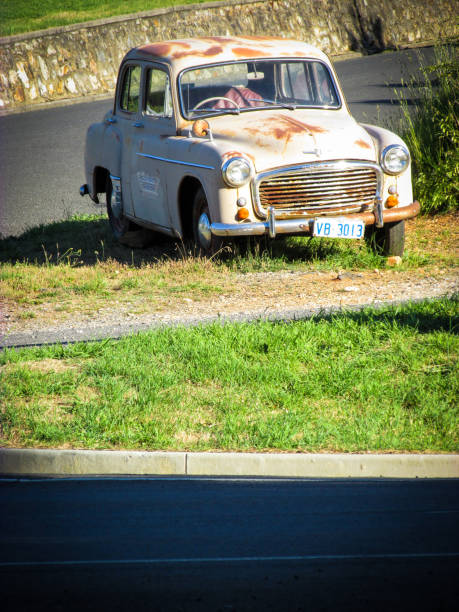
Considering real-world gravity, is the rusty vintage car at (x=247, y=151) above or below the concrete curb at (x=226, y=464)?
above

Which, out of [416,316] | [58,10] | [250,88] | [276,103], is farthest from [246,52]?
[58,10]

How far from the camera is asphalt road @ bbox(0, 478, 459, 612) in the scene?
113 inches

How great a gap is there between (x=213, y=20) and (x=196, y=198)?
2129 centimetres

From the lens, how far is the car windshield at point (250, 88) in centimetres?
865

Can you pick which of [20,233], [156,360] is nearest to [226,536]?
[156,360]

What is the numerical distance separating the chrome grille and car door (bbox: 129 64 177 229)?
1358mm

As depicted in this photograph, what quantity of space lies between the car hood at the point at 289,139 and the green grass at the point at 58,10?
67.5ft

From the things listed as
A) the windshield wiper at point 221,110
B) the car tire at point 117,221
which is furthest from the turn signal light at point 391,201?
→ the car tire at point 117,221

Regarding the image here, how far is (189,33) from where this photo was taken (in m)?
26.9

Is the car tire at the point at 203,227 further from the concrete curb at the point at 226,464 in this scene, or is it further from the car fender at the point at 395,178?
the concrete curb at the point at 226,464

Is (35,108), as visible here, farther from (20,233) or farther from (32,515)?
(32,515)

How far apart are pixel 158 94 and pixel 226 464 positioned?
575 centimetres

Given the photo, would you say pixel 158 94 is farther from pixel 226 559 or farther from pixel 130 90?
pixel 226 559

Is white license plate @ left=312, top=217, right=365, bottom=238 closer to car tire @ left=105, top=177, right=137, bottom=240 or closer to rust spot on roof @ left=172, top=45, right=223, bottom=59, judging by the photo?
rust spot on roof @ left=172, top=45, right=223, bottom=59
